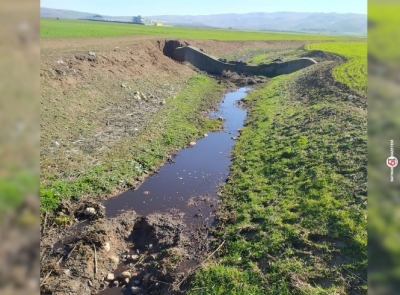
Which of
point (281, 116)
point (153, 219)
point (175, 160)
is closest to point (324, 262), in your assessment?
point (153, 219)

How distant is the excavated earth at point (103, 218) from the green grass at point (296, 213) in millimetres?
881

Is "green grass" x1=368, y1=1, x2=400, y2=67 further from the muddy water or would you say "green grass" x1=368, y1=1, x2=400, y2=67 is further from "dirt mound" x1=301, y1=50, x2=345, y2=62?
"dirt mound" x1=301, y1=50, x2=345, y2=62

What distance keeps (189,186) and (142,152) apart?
2788 mm

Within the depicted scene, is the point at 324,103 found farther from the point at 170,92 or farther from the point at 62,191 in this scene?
the point at 62,191

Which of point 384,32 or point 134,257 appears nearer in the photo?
point 384,32

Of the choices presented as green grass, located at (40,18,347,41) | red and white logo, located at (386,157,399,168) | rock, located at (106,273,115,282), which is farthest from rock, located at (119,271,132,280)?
green grass, located at (40,18,347,41)

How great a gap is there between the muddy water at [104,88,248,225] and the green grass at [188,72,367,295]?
21.2 inches

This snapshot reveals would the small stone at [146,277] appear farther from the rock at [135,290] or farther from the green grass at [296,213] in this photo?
the green grass at [296,213]

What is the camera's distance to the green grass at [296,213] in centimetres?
703

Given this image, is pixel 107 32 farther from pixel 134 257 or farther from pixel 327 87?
pixel 134 257

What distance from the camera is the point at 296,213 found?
9305mm

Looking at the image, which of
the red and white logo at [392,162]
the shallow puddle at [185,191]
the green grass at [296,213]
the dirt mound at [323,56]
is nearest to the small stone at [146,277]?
the shallow puddle at [185,191]

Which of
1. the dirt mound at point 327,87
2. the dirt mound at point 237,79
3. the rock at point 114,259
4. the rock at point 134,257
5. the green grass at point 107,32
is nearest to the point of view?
the rock at point 114,259

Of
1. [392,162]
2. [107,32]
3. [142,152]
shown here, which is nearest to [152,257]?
[142,152]
